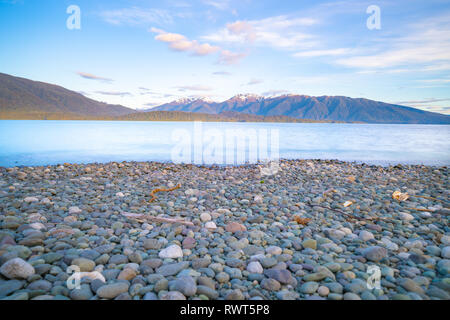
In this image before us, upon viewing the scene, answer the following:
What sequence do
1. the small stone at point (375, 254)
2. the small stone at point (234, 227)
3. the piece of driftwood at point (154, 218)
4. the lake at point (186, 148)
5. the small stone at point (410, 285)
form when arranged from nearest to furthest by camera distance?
the small stone at point (410, 285)
the small stone at point (375, 254)
the small stone at point (234, 227)
the piece of driftwood at point (154, 218)
the lake at point (186, 148)

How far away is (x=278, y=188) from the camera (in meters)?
7.23

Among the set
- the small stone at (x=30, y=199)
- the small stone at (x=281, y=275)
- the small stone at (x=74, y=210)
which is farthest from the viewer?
the small stone at (x=30, y=199)

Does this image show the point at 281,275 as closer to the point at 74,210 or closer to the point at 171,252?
the point at 171,252

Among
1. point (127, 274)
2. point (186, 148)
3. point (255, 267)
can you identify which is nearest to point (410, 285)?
point (255, 267)

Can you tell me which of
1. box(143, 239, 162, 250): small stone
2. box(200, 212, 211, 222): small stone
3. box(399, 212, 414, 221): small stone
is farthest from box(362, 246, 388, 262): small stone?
box(143, 239, 162, 250): small stone

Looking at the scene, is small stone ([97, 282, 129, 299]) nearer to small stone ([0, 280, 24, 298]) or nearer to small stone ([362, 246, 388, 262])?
small stone ([0, 280, 24, 298])

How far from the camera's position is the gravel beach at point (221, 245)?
2.49 m

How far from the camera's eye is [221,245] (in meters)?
3.51

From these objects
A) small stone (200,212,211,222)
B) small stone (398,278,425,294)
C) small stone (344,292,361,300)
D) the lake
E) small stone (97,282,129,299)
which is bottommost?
small stone (344,292,361,300)

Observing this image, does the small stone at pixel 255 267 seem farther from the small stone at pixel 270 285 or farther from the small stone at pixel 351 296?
the small stone at pixel 351 296

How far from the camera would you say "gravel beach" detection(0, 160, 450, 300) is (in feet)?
8.17

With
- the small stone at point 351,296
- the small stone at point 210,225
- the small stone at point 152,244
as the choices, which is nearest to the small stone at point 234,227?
the small stone at point 210,225

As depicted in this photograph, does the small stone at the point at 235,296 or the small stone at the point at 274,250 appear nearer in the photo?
the small stone at the point at 235,296
